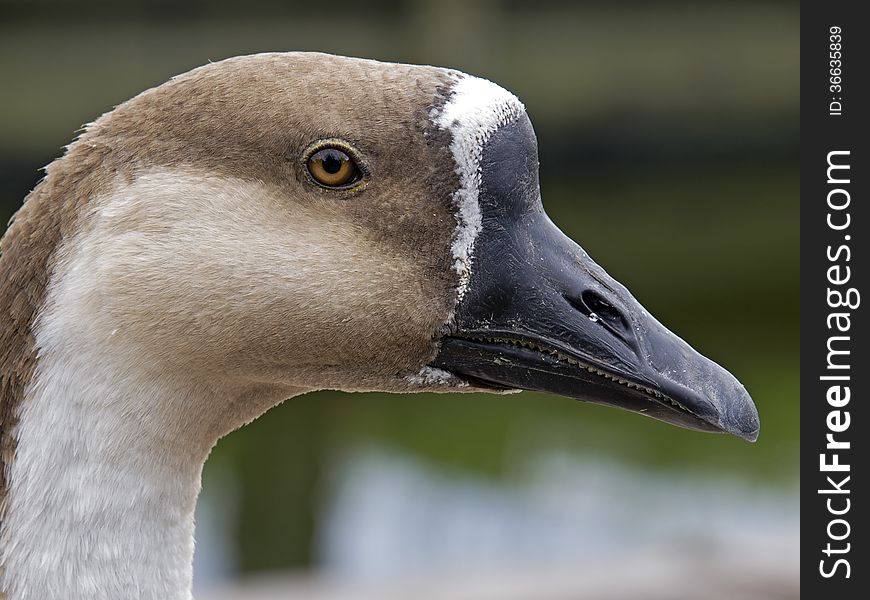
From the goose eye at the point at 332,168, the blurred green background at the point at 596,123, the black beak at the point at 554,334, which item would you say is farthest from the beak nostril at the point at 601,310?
the blurred green background at the point at 596,123

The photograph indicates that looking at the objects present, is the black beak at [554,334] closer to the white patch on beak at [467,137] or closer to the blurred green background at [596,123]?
the white patch on beak at [467,137]

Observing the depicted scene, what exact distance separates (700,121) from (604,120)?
127 centimetres

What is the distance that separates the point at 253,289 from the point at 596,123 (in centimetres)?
1090

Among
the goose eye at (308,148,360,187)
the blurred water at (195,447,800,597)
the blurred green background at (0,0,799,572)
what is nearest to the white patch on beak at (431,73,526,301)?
the goose eye at (308,148,360,187)

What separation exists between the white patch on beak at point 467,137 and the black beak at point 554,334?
16mm

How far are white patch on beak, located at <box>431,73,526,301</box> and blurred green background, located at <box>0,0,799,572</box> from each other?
7141 mm

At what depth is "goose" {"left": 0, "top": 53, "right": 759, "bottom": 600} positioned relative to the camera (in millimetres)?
2207

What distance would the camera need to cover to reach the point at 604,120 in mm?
12734

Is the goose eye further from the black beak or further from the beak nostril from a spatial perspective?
the beak nostril

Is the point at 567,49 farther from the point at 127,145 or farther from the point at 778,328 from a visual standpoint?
the point at 127,145

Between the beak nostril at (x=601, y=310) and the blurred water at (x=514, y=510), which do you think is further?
the blurred water at (x=514, y=510)

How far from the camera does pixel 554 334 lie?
227 centimetres

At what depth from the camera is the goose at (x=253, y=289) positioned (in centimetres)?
221

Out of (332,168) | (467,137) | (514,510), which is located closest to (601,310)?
(467,137)
